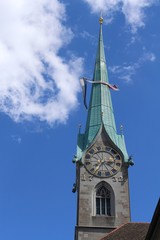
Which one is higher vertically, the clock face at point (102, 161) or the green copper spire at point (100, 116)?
the green copper spire at point (100, 116)

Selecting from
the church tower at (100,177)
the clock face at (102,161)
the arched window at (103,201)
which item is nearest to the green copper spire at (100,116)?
the church tower at (100,177)

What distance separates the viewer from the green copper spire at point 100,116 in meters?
36.2

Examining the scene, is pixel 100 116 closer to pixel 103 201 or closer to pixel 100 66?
pixel 100 66

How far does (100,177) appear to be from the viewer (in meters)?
33.5

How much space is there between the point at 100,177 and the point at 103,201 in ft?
5.75

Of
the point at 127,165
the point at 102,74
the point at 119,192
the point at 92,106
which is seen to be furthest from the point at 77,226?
the point at 102,74

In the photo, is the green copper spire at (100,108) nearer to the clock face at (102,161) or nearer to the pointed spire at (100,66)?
the pointed spire at (100,66)

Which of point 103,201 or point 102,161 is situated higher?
point 102,161

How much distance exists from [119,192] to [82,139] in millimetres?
5996

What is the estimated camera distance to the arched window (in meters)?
32.5

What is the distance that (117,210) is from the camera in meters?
32.4

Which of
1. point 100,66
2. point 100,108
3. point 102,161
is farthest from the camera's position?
point 100,66

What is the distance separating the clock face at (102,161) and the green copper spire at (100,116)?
0.61 meters

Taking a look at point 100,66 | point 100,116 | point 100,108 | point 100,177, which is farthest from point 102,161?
point 100,66
